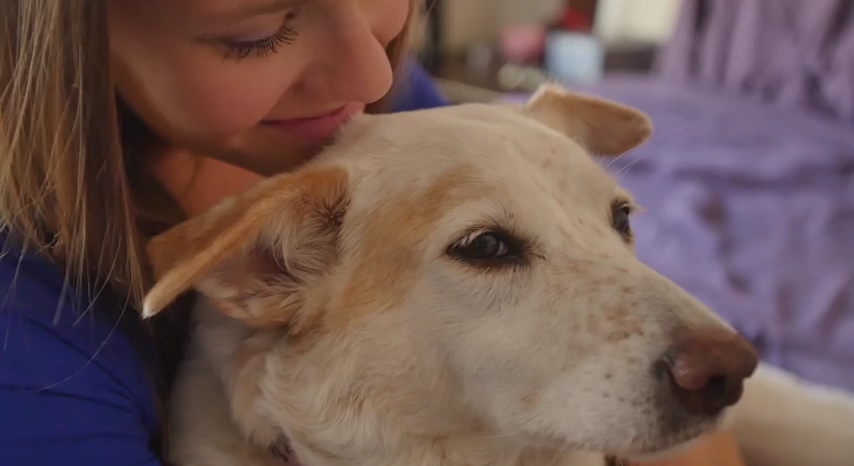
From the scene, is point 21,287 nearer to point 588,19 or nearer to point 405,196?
point 405,196

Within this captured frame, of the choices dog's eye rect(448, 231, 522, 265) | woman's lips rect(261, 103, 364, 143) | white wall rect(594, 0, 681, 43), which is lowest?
white wall rect(594, 0, 681, 43)

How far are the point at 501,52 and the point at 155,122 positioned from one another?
3554 mm

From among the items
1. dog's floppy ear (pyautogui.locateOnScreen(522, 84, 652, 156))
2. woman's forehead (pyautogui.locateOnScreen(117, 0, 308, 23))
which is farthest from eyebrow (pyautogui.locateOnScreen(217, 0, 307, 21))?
dog's floppy ear (pyautogui.locateOnScreen(522, 84, 652, 156))

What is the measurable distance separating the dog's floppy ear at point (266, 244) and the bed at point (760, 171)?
0.50 metres

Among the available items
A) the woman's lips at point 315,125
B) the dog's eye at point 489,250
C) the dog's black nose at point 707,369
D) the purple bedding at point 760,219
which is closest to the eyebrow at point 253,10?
the woman's lips at point 315,125

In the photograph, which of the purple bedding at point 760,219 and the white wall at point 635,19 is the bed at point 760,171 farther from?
the white wall at point 635,19

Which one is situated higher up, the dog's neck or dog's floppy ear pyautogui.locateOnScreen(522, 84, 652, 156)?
dog's floppy ear pyautogui.locateOnScreen(522, 84, 652, 156)

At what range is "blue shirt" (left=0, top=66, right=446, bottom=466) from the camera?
830 mm

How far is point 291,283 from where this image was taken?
3.32ft

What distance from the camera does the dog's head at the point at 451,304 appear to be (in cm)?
85

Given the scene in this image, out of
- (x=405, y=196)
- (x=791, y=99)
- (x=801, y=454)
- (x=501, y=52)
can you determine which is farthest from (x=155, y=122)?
(x=501, y=52)

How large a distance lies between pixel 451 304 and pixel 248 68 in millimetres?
391

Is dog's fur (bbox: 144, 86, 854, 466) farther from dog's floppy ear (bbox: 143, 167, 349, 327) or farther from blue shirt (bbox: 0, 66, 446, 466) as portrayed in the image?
blue shirt (bbox: 0, 66, 446, 466)

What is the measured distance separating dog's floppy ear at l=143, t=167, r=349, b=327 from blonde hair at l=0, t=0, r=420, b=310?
0.38 ft
